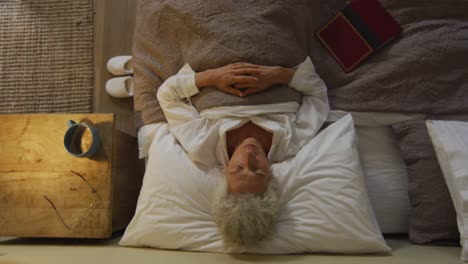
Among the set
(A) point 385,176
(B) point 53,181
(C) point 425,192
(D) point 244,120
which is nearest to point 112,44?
(B) point 53,181

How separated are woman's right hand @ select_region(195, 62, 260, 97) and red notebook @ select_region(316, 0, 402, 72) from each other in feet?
1.36

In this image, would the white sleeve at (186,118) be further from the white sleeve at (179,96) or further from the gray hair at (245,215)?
the gray hair at (245,215)

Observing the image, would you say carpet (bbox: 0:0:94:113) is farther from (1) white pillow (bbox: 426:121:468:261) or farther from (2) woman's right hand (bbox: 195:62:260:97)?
(1) white pillow (bbox: 426:121:468:261)

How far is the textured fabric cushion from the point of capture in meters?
1.49

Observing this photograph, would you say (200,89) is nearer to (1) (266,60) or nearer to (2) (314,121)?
(1) (266,60)

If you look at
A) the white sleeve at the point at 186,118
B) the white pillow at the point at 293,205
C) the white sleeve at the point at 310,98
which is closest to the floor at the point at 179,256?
the white pillow at the point at 293,205

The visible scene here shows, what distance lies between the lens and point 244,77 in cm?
152

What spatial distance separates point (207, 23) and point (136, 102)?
1.63 feet

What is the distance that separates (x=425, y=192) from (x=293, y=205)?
541 millimetres

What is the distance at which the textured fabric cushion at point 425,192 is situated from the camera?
1.49 meters

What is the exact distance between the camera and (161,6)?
170cm

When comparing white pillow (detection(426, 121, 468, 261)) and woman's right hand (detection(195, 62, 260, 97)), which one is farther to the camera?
woman's right hand (detection(195, 62, 260, 97))

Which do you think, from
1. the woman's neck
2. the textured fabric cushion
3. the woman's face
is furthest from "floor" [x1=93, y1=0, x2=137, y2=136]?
the textured fabric cushion

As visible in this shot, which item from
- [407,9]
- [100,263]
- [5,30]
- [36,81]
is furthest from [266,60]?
[5,30]
